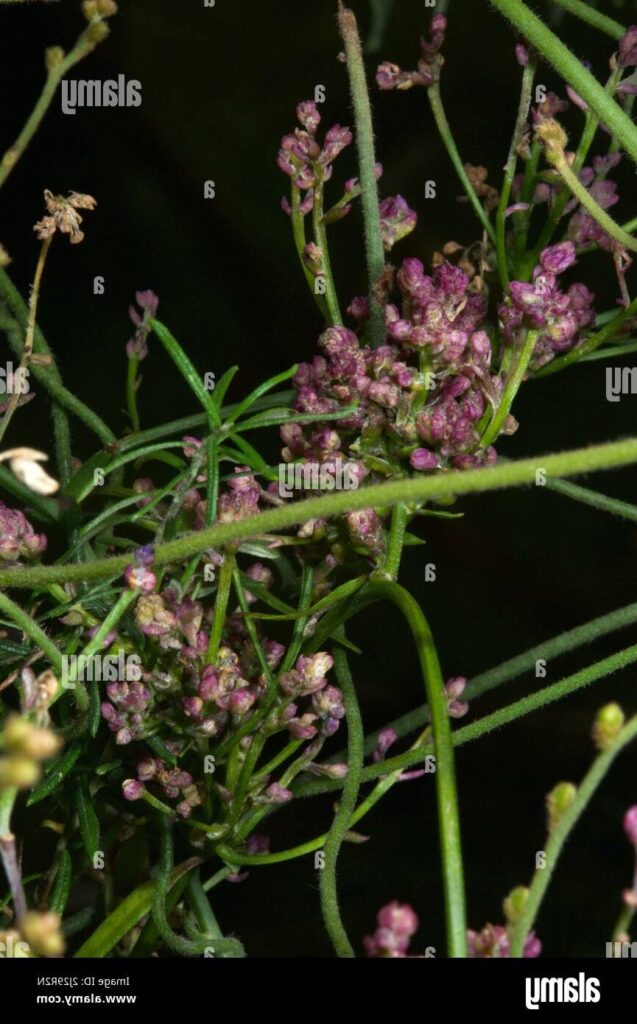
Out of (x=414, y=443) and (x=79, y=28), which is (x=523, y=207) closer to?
(x=414, y=443)

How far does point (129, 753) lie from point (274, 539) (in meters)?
0.12

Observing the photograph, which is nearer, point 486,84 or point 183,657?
point 183,657

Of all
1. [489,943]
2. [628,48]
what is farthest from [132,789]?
[628,48]

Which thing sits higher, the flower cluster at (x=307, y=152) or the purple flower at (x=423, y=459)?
the flower cluster at (x=307, y=152)

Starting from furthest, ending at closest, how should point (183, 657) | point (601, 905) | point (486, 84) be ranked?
point (486, 84) → point (601, 905) → point (183, 657)

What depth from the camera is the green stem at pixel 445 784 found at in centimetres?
36

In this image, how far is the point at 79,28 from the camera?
80 cm

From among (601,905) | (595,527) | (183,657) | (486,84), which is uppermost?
(486,84)

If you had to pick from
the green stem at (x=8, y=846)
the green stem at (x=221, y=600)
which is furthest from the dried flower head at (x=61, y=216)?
the green stem at (x=8, y=846)

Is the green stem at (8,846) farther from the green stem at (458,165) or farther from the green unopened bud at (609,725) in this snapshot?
the green stem at (458,165)

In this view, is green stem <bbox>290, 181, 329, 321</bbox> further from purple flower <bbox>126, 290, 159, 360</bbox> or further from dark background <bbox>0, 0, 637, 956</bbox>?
dark background <bbox>0, 0, 637, 956</bbox>

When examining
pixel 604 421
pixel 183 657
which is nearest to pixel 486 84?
pixel 604 421

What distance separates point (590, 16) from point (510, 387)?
20 centimetres

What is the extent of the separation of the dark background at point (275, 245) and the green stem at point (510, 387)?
0.93 ft
